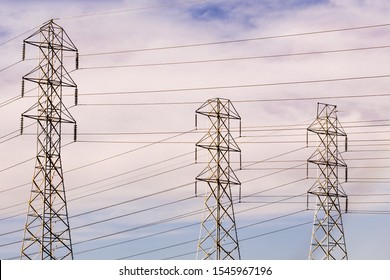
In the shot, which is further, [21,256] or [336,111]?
[336,111]

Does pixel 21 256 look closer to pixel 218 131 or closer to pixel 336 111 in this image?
pixel 218 131

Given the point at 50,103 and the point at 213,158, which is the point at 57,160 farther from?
the point at 213,158

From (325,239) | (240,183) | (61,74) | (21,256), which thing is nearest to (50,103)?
(61,74)

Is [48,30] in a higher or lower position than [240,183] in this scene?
higher

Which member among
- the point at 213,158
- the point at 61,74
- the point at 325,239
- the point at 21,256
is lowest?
the point at 21,256
